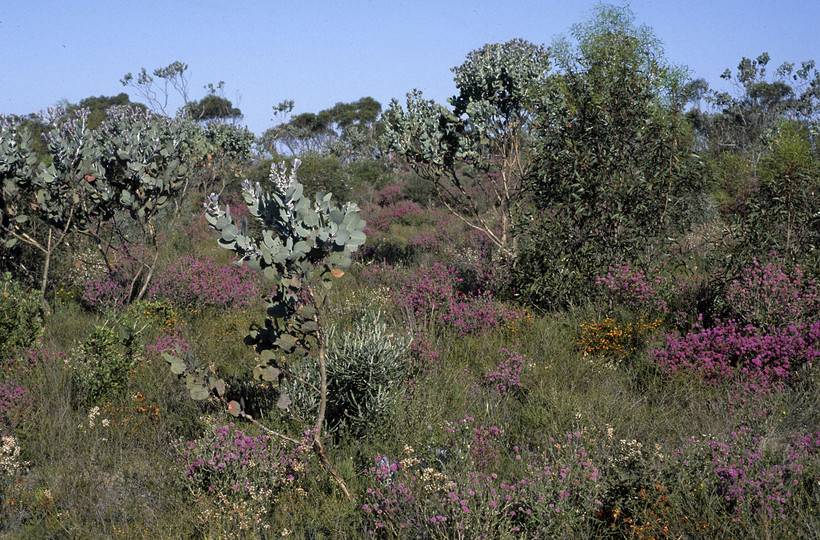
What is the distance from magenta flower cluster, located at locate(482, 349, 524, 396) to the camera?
511 cm

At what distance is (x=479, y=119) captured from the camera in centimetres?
885

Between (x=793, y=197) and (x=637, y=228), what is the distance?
167 cm

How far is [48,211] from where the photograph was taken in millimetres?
7004

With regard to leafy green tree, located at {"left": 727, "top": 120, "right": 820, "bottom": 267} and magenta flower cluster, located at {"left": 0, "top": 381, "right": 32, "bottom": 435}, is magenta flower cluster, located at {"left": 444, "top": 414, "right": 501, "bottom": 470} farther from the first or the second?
leafy green tree, located at {"left": 727, "top": 120, "right": 820, "bottom": 267}

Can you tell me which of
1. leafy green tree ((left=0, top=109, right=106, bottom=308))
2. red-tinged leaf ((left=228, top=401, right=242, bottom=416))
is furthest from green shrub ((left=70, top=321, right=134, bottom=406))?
leafy green tree ((left=0, top=109, right=106, bottom=308))

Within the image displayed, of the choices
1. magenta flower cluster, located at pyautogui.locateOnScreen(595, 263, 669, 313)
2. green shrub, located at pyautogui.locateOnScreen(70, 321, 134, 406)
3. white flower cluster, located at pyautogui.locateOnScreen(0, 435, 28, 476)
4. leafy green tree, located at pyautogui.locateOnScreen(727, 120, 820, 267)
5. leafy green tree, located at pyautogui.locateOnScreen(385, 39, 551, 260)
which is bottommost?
white flower cluster, located at pyautogui.locateOnScreen(0, 435, 28, 476)

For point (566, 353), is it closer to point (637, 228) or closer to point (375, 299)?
point (637, 228)

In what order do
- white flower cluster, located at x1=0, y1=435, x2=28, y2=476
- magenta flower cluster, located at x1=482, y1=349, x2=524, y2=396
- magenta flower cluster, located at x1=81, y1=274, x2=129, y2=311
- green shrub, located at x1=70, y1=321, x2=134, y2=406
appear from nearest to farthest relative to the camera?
white flower cluster, located at x1=0, y1=435, x2=28, y2=476
green shrub, located at x1=70, y1=321, x2=134, y2=406
magenta flower cluster, located at x1=482, y1=349, x2=524, y2=396
magenta flower cluster, located at x1=81, y1=274, x2=129, y2=311

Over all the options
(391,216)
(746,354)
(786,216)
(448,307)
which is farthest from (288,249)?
(391,216)

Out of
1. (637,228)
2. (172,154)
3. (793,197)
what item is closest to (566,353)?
(637,228)

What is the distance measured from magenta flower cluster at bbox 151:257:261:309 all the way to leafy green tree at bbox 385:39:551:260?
3366mm

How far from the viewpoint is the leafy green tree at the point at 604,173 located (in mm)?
6672

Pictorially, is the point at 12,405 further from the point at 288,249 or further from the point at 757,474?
the point at 757,474

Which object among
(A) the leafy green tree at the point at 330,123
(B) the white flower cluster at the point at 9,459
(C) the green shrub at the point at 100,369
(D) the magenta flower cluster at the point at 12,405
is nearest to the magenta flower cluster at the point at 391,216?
(C) the green shrub at the point at 100,369
